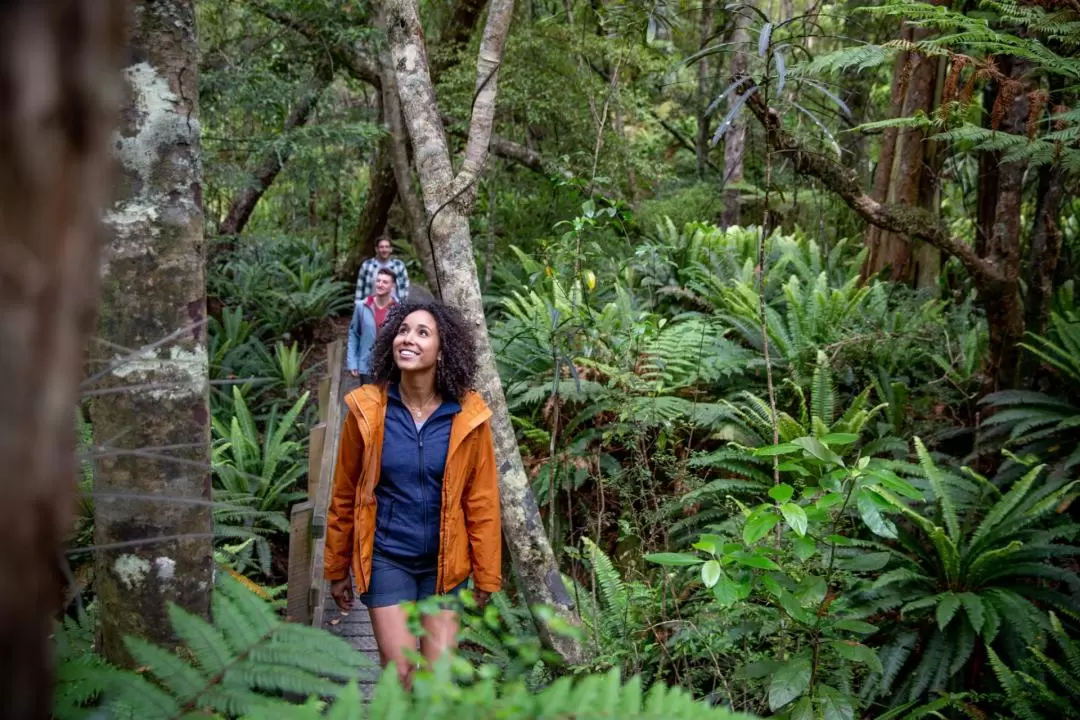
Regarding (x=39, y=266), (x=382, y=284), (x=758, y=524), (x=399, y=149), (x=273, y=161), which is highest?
(x=399, y=149)

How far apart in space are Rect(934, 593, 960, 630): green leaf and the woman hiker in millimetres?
2734

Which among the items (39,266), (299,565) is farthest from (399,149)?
(39,266)

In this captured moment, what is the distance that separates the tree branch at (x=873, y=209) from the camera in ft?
15.6

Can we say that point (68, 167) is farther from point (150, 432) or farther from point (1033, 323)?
point (1033, 323)

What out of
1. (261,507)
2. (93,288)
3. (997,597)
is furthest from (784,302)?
(93,288)

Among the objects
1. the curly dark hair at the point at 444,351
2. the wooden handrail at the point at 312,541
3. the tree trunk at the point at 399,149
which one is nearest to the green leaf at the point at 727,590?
the curly dark hair at the point at 444,351

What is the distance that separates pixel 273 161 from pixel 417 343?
9212 mm

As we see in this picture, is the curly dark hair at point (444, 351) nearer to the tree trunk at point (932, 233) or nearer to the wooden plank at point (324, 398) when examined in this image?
the tree trunk at point (932, 233)

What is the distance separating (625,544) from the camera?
6484mm

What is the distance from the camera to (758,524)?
323cm

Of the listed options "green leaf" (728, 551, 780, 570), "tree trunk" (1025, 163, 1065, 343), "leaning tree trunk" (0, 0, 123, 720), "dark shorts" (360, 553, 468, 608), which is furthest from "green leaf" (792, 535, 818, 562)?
"tree trunk" (1025, 163, 1065, 343)

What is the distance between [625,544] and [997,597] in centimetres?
259

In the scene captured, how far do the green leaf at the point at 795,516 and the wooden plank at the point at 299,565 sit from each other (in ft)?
7.96

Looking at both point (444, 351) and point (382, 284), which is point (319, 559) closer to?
point (444, 351)
